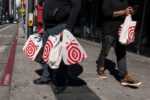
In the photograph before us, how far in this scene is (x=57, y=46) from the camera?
5387mm

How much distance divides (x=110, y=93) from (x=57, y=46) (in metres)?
1.24

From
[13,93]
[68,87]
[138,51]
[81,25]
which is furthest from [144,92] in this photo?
[81,25]

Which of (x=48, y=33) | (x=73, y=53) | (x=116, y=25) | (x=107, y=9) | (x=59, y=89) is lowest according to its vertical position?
(x=59, y=89)

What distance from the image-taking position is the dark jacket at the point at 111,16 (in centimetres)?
623

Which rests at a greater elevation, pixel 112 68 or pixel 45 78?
pixel 45 78

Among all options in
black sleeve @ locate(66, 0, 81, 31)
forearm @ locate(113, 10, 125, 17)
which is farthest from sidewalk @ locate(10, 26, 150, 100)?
forearm @ locate(113, 10, 125, 17)

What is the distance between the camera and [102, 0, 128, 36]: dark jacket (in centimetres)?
623

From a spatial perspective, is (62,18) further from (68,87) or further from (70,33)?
(68,87)

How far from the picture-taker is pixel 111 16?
20.4 feet

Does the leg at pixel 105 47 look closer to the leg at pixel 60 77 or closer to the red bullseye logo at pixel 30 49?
the leg at pixel 60 77

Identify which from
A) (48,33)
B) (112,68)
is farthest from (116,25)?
(112,68)

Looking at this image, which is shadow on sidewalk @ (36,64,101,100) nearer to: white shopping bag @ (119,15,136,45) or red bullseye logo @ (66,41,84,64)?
red bullseye logo @ (66,41,84,64)

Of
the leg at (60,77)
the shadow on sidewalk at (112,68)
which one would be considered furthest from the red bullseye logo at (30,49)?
the shadow on sidewalk at (112,68)

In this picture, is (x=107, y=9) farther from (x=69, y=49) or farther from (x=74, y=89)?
(x=74, y=89)
